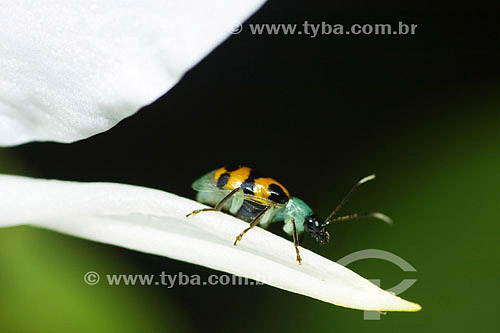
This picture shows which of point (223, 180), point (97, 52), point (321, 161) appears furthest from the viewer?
point (321, 161)

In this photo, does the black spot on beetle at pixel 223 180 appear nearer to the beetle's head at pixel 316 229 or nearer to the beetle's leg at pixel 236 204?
the beetle's leg at pixel 236 204

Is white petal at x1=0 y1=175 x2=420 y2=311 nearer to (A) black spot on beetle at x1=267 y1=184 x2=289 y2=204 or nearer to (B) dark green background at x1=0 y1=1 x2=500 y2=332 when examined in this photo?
(A) black spot on beetle at x1=267 y1=184 x2=289 y2=204

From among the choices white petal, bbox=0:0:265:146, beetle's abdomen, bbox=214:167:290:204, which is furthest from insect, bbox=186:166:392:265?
white petal, bbox=0:0:265:146

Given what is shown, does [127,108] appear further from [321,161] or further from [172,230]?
[321,161]

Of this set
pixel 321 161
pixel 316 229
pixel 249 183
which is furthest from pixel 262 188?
pixel 321 161

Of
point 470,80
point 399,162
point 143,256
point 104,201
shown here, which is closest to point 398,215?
point 399,162

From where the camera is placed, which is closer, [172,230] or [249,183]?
[172,230]
